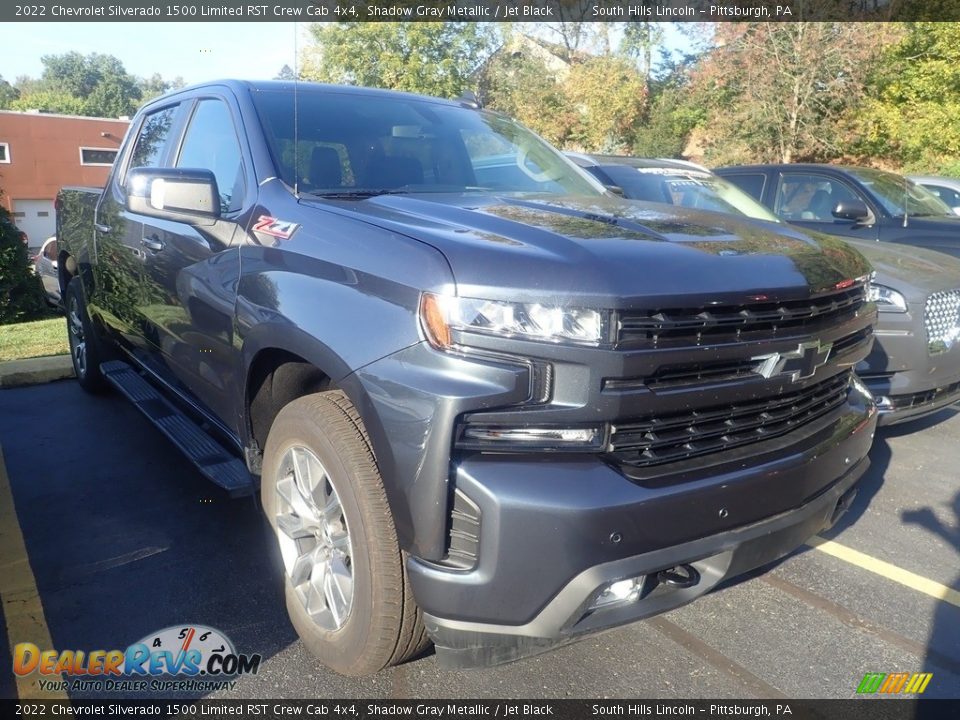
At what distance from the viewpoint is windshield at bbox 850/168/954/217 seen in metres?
7.34

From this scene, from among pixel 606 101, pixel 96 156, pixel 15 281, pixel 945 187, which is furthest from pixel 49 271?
pixel 96 156

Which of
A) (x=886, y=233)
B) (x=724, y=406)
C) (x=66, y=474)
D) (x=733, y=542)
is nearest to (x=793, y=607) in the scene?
(x=733, y=542)

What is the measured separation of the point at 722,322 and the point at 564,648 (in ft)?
4.10

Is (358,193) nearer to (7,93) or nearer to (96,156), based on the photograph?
(96,156)

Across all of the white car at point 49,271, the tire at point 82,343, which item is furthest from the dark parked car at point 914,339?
the white car at point 49,271

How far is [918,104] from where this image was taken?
847 inches

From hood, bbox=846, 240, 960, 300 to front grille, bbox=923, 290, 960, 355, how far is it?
0.05m

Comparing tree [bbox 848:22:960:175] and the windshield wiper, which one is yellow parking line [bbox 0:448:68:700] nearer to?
the windshield wiper

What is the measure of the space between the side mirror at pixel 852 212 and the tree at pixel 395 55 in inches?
909

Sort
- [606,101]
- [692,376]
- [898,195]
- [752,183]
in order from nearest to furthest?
[692,376], [898,195], [752,183], [606,101]

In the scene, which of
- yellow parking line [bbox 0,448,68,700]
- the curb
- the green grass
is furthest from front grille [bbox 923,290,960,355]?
the green grass

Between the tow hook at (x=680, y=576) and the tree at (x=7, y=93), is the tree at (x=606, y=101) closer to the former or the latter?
the tow hook at (x=680, y=576)

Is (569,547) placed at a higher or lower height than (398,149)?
lower

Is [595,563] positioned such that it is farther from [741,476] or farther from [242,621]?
[242,621]
